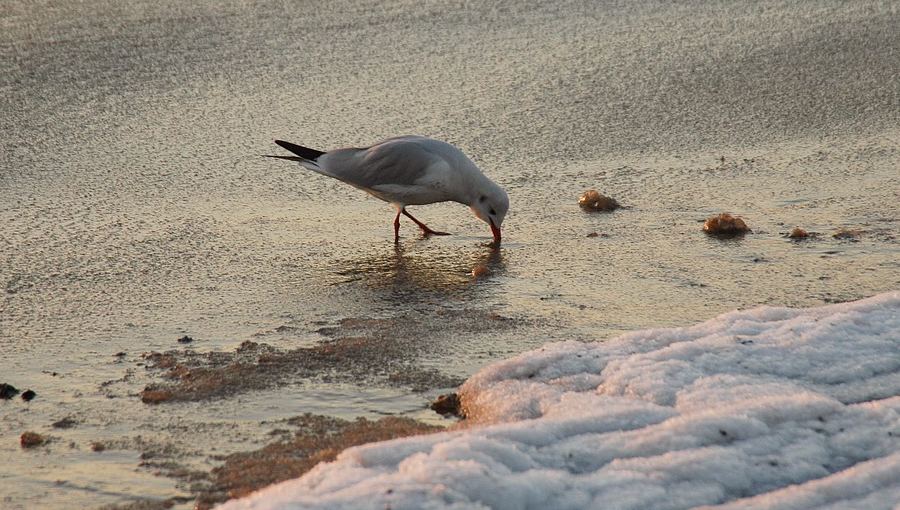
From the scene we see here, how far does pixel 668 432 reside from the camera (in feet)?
10.3

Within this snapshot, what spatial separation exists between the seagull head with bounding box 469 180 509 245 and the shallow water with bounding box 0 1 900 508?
0.10m

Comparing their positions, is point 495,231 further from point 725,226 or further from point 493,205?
point 725,226

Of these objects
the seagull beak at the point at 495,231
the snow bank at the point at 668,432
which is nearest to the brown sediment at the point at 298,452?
the snow bank at the point at 668,432

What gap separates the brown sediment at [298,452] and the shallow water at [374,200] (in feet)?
0.26

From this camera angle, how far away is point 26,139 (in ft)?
21.1

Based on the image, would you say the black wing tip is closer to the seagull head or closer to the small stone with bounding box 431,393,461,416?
the seagull head

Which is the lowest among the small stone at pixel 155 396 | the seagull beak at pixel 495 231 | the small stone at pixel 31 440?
the small stone at pixel 31 440

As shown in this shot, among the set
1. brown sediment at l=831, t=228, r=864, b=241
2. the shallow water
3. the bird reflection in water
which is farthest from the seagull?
brown sediment at l=831, t=228, r=864, b=241

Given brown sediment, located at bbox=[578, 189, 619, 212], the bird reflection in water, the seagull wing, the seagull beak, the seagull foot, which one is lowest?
the bird reflection in water

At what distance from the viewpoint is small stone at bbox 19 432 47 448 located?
333 centimetres

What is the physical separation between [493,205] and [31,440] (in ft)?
8.57

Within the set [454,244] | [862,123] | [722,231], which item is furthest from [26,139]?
[862,123]

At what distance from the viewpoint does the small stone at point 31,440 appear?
10.9ft

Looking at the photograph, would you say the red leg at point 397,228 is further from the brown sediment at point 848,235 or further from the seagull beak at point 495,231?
the brown sediment at point 848,235
